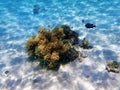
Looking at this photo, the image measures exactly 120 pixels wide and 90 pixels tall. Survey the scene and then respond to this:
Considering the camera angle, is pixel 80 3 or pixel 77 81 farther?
pixel 80 3

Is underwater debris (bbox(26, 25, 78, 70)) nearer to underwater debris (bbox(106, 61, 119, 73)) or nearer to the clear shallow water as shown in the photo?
the clear shallow water

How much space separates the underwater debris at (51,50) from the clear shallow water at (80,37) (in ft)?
1.21

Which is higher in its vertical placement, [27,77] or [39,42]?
[39,42]

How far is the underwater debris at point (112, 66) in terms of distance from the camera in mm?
8323

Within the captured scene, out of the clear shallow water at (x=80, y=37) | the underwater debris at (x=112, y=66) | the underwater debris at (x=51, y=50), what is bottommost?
the clear shallow water at (x=80, y=37)

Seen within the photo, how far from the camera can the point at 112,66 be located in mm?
8469

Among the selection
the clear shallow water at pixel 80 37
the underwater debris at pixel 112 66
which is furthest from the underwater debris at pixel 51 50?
the underwater debris at pixel 112 66

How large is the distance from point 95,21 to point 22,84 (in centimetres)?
814

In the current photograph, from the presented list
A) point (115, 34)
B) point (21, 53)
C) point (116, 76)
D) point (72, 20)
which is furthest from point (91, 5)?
point (116, 76)

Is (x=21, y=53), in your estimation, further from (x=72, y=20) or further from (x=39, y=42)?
(x=72, y=20)

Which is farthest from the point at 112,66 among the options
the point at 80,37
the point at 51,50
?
the point at 80,37

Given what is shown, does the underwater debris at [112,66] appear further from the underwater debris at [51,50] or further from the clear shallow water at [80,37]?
the underwater debris at [51,50]

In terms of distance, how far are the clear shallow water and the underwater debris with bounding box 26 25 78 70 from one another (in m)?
0.37

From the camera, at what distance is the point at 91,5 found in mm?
18203
